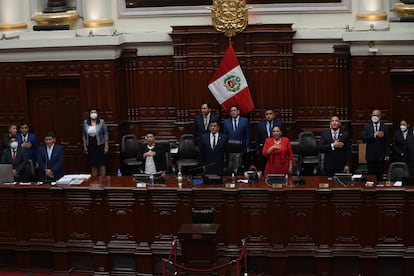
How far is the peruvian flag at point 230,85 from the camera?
1684cm

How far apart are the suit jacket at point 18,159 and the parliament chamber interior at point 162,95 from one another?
47.2 inches

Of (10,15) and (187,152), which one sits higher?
(10,15)

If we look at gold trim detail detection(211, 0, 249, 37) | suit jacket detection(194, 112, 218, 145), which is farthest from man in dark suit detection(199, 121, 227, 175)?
gold trim detail detection(211, 0, 249, 37)

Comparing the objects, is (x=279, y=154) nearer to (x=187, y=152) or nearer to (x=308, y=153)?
(x=308, y=153)

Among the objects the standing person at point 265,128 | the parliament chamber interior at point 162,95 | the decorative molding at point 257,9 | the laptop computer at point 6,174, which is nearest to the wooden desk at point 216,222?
the parliament chamber interior at point 162,95

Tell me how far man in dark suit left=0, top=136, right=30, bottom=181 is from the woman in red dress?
407 cm

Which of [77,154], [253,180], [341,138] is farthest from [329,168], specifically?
[77,154]

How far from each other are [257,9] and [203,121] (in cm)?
269

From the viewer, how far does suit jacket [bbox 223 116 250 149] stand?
15844 millimetres

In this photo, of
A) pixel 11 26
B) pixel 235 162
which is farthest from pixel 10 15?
pixel 235 162

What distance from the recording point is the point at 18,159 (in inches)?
580

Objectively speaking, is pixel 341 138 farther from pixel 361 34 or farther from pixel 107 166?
pixel 107 166

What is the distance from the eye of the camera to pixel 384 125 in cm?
1516

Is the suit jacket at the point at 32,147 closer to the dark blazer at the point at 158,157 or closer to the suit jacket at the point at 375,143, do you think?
the dark blazer at the point at 158,157
